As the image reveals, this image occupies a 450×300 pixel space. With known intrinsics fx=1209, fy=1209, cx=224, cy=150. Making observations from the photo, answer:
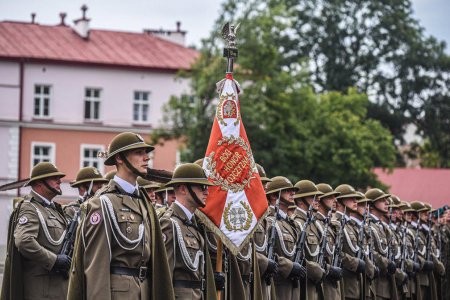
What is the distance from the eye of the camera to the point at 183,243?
1052 centimetres

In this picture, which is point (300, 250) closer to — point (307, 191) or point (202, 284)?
point (307, 191)

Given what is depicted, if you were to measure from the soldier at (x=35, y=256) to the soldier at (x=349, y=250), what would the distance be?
4.21 m

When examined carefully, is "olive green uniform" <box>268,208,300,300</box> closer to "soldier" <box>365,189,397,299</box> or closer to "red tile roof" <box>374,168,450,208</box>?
"soldier" <box>365,189,397,299</box>

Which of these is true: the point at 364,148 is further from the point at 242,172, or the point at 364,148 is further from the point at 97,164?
the point at 242,172

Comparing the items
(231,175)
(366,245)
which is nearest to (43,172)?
(231,175)

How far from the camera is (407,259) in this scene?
59.7 feet

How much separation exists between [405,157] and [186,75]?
3167 centimetres

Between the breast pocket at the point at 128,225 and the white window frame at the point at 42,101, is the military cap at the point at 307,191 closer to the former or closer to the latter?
the breast pocket at the point at 128,225

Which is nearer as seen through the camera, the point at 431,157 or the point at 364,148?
the point at 364,148

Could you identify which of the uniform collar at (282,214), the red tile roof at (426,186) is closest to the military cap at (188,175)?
the uniform collar at (282,214)

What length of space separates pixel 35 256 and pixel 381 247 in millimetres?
6472

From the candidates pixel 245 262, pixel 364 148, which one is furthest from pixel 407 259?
pixel 364 148

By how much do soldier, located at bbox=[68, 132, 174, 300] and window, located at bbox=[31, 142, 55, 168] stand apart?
46.6 m

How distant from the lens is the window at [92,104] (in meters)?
57.4
